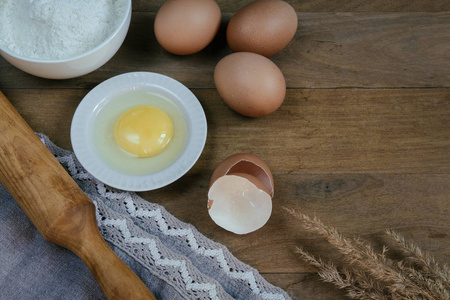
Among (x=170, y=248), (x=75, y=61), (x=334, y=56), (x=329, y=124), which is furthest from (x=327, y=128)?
(x=75, y=61)

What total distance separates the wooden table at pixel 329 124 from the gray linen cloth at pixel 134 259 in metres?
0.04

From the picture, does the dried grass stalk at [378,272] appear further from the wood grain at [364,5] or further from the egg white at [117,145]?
the wood grain at [364,5]

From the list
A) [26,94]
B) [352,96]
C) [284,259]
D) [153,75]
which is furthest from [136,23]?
[284,259]

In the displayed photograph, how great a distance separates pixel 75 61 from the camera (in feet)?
2.97

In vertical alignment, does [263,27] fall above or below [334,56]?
above

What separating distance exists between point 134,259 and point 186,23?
52 cm

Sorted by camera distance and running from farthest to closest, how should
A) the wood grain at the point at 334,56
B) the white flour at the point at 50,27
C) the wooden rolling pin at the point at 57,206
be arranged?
the wood grain at the point at 334,56, the white flour at the point at 50,27, the wooden rolling pin at the point at 57,206

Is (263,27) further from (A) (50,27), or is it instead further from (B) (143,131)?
(A) (50,27)

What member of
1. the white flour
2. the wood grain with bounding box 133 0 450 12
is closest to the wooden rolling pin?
the white flour

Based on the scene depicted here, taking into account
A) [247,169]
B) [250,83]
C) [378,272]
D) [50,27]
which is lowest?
[378,272]

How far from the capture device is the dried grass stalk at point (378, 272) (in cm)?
83

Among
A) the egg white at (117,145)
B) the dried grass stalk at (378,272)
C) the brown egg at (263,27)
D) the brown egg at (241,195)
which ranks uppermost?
the brown egg at (263,27)

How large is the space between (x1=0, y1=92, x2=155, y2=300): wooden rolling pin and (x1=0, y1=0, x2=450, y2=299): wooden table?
132mm

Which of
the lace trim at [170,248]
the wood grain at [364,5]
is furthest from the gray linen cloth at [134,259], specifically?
the wood grain at [364,5]
